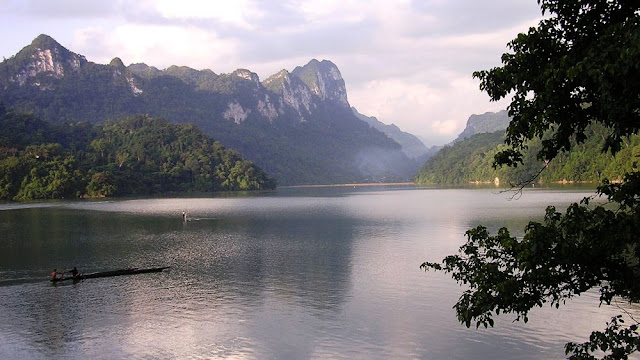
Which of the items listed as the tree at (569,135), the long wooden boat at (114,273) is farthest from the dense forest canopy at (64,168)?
the tree at (569,135)

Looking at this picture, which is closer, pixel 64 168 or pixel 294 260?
pixel 294 260

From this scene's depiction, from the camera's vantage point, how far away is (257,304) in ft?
102

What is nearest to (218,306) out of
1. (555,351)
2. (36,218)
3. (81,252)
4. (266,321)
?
(266,321)

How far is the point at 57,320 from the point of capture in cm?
2822

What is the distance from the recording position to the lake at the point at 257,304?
23.6 metres

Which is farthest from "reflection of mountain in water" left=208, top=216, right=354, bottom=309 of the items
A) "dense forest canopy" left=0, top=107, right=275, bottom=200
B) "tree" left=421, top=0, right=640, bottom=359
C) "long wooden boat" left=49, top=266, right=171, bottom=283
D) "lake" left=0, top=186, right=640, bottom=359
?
"dense forest canopy" left=0, top=107, right=275, bottom=200

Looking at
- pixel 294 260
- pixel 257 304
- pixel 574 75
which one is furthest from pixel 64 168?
pixel 574 75

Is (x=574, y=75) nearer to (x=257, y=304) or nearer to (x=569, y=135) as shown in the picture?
(x=569, y=135)

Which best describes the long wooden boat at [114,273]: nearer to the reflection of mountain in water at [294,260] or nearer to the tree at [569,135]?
the reflection of mountain in water at [294,260]

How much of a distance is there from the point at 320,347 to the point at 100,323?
11.7 metres

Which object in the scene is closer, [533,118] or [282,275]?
[533,118]

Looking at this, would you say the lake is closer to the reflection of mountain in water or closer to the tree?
the reflection of mountain in water

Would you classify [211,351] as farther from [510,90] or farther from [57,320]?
[510,90]

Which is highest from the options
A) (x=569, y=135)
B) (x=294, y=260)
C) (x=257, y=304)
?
(x=569, y=135)
